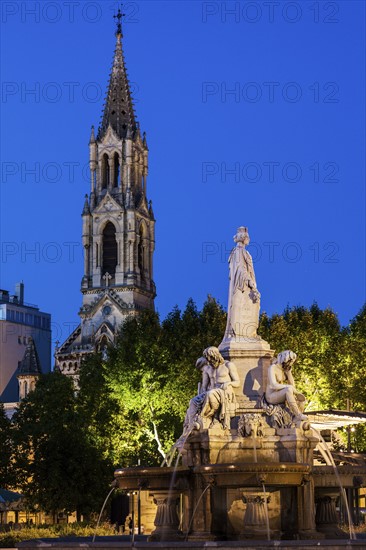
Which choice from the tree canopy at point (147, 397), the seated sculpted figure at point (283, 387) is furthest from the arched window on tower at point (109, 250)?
the seated sculpted figure at point (283, 387)

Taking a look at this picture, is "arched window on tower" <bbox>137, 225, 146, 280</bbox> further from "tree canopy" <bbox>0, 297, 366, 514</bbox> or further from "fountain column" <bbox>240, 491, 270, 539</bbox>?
"fountain column" <bbox>240, 491, 270, 539</bbox>

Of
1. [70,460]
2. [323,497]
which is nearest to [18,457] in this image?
[70,460]

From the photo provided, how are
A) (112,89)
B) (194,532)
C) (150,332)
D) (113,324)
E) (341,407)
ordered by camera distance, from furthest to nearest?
(112,89), (113,324), (150,332), (341,407), (194,532)

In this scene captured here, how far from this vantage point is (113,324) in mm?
118750

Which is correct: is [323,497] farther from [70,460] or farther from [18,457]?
[18,457]

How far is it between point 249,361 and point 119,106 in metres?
99.9

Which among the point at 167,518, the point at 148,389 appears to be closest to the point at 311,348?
the point at 148,389

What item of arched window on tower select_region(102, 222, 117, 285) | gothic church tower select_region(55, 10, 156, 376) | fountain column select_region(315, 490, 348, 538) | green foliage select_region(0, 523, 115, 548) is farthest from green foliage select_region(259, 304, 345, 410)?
arched window on tower select_region(102, 222, 117, 285)

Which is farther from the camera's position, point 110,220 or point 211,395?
point 110,220

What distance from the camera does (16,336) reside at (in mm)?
141250

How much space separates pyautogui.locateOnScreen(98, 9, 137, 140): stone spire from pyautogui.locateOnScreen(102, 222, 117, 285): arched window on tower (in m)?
10.4

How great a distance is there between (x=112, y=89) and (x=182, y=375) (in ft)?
230

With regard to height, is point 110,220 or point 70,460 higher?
point 110,220

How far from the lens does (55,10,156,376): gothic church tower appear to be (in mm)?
120125
